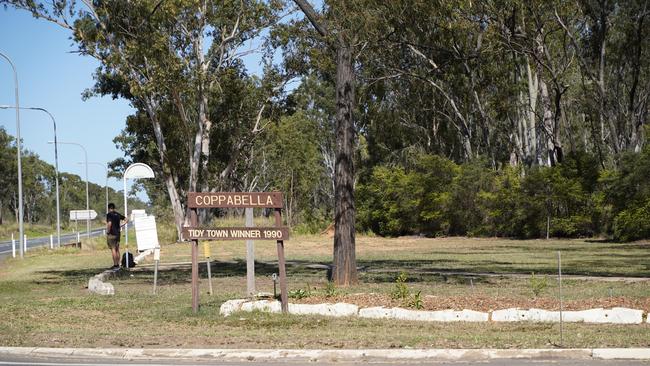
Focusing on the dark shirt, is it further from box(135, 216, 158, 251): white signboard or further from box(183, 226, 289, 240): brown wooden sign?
box(183, 226, 289, 240): brown wooden sign

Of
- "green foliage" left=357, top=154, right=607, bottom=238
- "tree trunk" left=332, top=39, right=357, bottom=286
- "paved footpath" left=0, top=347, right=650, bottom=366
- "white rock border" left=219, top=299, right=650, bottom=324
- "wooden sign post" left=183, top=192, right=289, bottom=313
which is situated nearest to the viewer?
"paved footpath" left=0, top=347, right=650, bottom=366

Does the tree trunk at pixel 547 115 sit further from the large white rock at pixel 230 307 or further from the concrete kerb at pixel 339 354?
the concrete kerb at pixel 339 354

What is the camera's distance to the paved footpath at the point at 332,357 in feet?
32.3

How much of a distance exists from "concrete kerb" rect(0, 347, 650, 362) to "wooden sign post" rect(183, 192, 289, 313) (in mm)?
3248

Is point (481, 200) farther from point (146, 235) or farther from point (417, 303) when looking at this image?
point (417, 303)

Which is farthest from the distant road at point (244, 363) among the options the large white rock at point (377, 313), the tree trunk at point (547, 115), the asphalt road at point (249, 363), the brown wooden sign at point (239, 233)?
the tree trunk at point (547, 115)

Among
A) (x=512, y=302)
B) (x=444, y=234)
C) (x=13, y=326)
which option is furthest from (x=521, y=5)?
(x=13, y=326)

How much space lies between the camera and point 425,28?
4475cm

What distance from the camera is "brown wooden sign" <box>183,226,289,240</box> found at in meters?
13.9

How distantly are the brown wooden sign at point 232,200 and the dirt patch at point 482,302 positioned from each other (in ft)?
5.40

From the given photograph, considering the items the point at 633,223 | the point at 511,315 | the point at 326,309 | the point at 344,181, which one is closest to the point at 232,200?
the point at 326,309

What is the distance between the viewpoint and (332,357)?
1016 cm

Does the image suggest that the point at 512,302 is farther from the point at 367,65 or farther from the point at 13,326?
the point at 367,65

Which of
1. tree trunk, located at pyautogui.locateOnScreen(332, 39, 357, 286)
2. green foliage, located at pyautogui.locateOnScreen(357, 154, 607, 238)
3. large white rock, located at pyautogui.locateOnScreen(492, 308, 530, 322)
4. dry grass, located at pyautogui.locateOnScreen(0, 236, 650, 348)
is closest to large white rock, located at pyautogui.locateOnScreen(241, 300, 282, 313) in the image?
dry grass, located at pyautogui.locateOnScreen(0, 236, 650, 348)
